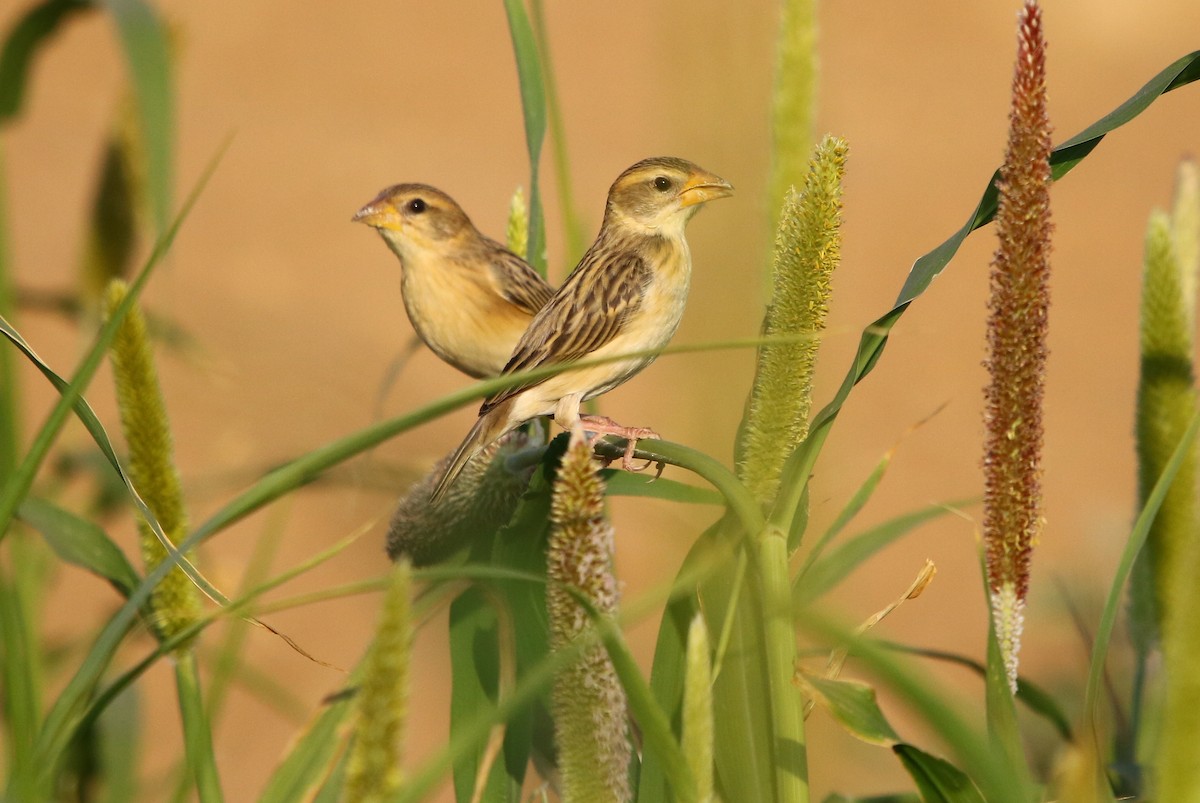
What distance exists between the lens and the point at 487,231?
9.91 m

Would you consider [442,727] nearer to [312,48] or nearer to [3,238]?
[3,238]

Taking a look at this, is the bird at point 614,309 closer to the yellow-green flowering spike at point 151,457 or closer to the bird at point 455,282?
the bird at point 455,282

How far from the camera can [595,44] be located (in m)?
13.3

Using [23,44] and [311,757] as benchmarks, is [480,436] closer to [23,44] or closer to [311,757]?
[23,44]

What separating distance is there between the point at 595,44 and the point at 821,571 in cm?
1226

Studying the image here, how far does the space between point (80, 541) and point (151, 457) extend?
0.36 meters

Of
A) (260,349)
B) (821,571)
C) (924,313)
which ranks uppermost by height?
(924,313)

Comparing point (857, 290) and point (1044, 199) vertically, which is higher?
point (857, 290)

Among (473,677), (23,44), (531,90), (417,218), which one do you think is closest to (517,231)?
(531,90)

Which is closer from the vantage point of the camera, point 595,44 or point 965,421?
point 965,421

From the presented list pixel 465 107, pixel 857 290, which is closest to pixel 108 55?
pixel 465 107

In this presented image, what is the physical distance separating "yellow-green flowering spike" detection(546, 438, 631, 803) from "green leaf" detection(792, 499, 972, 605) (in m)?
0.25

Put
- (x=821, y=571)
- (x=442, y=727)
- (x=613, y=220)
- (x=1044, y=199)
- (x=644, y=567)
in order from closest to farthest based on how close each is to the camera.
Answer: (x=1044, y=199) < (x=821, y=571) < (x=644, y=567) < (x=613, y=220) < (x=442, y=727)

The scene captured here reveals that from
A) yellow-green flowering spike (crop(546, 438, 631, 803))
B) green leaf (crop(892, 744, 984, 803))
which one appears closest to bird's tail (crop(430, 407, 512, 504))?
yellow-green flowering spike (crop(546, 438, 631, 803))
